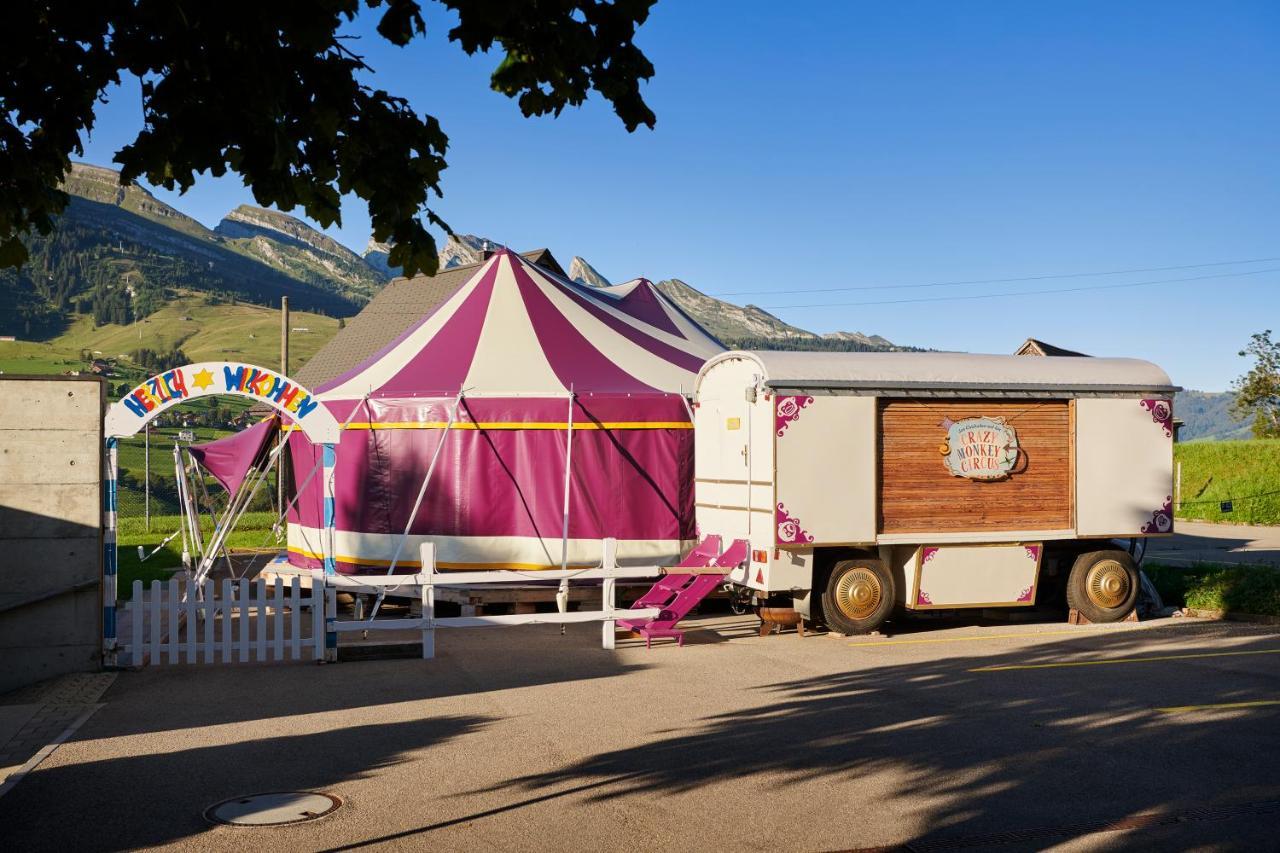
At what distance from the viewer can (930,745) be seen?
27.1 ft

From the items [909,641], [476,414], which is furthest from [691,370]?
[909,641]

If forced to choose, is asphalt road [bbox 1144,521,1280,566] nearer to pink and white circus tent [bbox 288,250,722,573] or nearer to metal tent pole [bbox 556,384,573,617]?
pink and white circus tent [bbox 288,250,722,573]

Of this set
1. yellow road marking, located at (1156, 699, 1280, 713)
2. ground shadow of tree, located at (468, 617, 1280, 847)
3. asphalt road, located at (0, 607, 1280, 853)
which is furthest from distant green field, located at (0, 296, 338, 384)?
yellow road marking, located at (1156, 699, 1280, 713)

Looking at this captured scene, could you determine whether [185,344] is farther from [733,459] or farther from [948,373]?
[948,373]

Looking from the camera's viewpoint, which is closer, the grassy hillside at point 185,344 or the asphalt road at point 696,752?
the asphalt road at point 696,752

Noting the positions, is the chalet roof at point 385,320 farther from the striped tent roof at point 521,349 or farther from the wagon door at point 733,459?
the wagon door at point 733,459

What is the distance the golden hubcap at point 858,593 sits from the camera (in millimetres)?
13797

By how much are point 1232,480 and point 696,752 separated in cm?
3535

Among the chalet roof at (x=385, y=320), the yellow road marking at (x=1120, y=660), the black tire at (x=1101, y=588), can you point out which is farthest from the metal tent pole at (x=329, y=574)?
the chalet roof at (x=385, y=320)

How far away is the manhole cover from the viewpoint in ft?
21.8

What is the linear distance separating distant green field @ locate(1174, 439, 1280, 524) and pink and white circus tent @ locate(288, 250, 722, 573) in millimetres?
25847

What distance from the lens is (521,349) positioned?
17188 millimetres

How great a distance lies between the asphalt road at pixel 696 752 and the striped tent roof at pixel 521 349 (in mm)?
4842

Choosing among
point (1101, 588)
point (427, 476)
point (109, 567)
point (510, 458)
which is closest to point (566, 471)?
point (510, 458)
